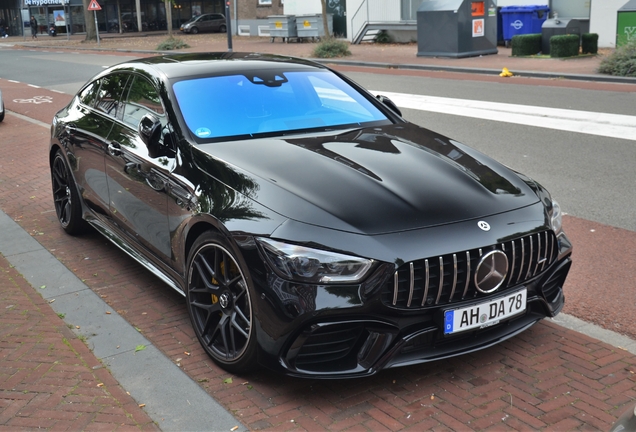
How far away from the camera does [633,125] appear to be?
36.6 feet

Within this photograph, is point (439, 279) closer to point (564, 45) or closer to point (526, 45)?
point (564, 45)

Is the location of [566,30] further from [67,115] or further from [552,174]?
[67,115]


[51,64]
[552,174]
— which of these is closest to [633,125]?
[552,174]

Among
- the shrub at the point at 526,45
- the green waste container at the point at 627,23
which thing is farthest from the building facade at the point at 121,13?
the green waste container at the point at 627,23

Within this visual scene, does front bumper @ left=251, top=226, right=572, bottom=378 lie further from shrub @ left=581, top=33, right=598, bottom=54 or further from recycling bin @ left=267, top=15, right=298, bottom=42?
recycling bin @ left=267, top=15, right=298, bottom=42

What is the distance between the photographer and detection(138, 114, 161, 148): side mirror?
4.58 m

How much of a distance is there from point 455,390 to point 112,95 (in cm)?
362

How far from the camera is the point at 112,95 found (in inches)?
231

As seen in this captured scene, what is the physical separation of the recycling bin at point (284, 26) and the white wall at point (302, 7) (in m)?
1.96

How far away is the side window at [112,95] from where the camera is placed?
5691 mm

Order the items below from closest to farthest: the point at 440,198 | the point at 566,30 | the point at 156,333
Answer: the point at 440,198, the point at 156,333, the point at 566,30

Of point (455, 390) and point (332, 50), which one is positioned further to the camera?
point (332, 50)

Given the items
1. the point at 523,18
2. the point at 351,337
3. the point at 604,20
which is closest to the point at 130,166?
the point at 351,337

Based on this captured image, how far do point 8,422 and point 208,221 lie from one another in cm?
140
